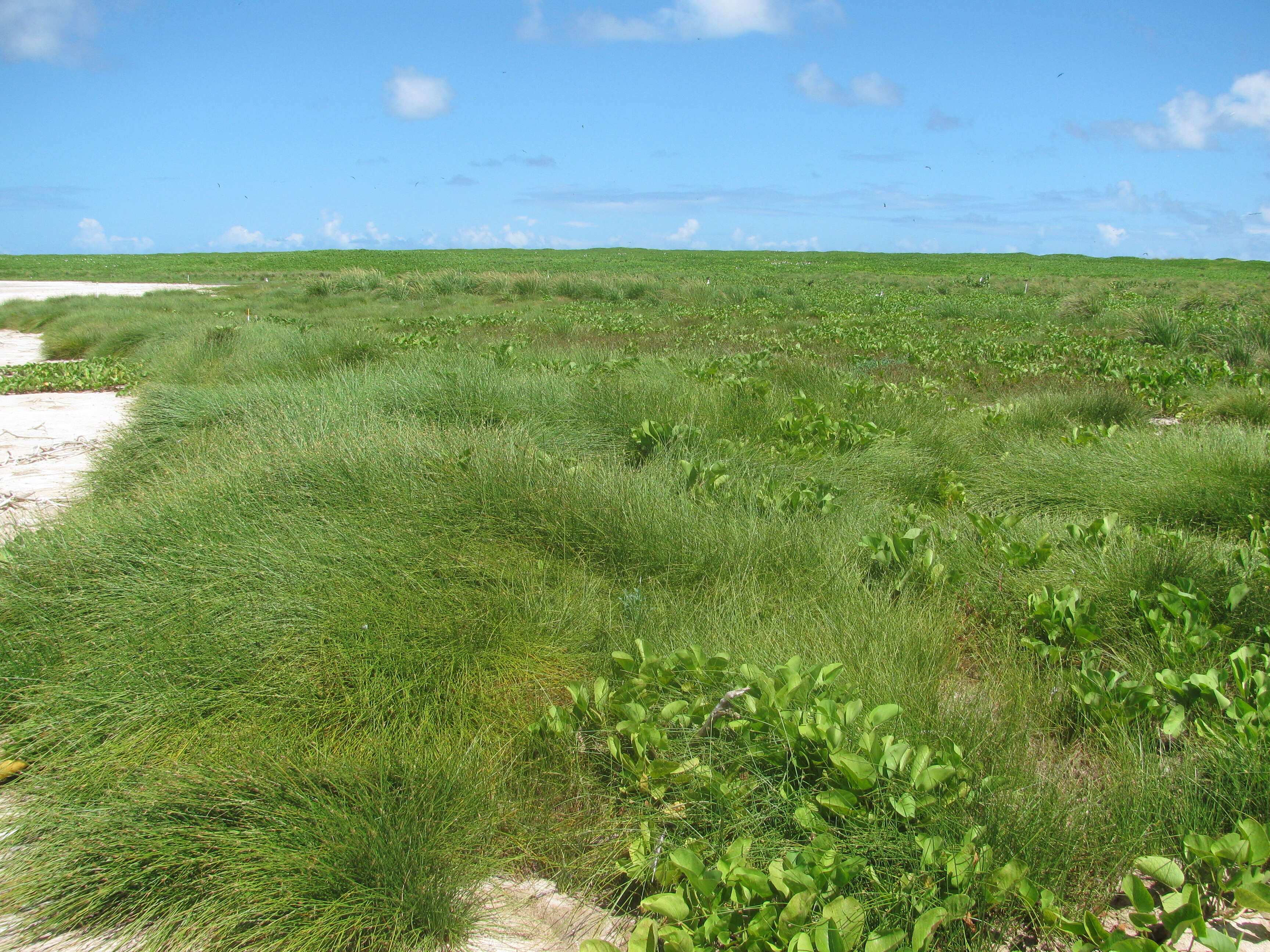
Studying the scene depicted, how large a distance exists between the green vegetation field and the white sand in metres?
21.2

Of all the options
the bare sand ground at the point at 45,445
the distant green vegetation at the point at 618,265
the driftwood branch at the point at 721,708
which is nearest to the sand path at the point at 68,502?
the bare sand ground at the point at 45,445

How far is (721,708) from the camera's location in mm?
2057

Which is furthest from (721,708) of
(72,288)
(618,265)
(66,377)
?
(618,265)

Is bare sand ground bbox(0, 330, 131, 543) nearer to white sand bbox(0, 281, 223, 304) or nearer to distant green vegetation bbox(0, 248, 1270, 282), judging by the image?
white sand bbox(0, 281, 223, 304)

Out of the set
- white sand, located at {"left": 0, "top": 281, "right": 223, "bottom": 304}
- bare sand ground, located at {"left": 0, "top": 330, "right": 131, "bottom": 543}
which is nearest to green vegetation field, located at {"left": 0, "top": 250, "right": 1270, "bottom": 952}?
bare sand ground, located at {"left": 0, "top": 330, "right": 131, "bottom": 543}

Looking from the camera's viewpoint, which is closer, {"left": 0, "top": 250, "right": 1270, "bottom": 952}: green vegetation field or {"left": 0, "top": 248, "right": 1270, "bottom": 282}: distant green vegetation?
{"left": 0, "top": 250, "right": 1270, "bottom": 952}: green vegetation field

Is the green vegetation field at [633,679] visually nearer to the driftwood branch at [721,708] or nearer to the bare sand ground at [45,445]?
the driftwood branch at [721,708]

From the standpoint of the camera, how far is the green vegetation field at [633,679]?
1646mm

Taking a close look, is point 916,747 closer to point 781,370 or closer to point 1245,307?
point 781,370

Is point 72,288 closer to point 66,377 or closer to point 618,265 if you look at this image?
point 66,377

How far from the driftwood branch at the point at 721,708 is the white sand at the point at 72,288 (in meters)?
23.0

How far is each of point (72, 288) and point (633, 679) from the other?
3719cm

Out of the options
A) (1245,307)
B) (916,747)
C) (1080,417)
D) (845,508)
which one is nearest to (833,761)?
(916,747)

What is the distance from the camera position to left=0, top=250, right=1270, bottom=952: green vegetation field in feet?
5.40
